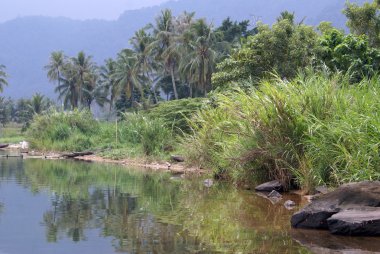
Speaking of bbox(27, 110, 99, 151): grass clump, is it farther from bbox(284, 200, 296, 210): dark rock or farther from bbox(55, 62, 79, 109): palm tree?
bbox(284, 200, 296, 210): dark rock

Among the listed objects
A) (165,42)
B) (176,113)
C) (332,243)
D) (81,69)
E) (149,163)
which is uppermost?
(165,42)

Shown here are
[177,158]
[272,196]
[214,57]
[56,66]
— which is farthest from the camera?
[56,66]

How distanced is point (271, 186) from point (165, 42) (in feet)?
134

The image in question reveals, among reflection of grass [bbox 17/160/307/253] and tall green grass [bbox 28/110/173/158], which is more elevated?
tall green grass [bbox 28/110/173/158]

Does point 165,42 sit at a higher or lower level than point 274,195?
higher

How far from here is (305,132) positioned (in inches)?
537

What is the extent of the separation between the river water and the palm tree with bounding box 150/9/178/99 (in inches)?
1410

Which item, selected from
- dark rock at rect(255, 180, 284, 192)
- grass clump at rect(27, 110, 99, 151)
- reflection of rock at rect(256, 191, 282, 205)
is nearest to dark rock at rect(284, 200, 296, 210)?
reflection of rock at rect(256, 191, 282, 205)

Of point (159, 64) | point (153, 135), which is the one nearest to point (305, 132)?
point (153, 135)

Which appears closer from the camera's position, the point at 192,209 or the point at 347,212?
the point at 347,212

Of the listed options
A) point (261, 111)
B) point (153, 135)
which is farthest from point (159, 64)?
point (261, 111)

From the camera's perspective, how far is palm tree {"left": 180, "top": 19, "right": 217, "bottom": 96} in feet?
153

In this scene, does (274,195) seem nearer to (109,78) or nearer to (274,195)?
(274,195)

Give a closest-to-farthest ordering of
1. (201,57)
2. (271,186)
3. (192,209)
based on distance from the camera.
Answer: (192,209)
(271,186)
(201,57)
